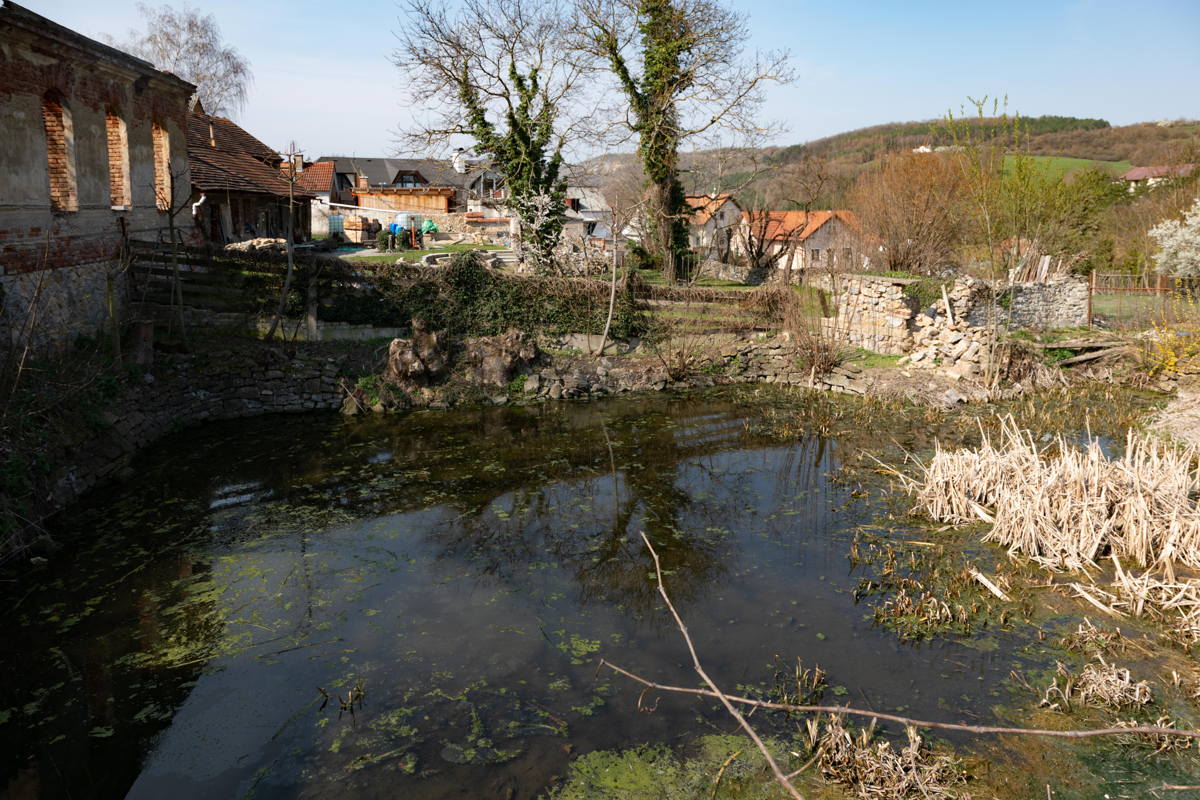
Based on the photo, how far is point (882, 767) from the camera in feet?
18.2

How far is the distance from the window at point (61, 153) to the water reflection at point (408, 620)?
211 inches

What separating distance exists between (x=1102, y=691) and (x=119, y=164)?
66.2ft

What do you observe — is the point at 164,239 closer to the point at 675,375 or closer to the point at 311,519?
the point at 311,519

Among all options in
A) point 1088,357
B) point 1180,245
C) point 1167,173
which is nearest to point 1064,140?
point 1167,173

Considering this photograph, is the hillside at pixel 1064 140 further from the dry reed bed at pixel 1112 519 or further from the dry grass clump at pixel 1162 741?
the dry grass clump at pixel 1162 741

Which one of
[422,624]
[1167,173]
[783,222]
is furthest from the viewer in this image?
[1167,173]

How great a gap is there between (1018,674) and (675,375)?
1335 centimetres

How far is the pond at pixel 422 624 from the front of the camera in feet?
20.5

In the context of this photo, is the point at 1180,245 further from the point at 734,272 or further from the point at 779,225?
the point at 734,272

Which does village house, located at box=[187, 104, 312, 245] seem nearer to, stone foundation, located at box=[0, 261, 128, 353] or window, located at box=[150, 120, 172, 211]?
window, located at box=[150, 120, 172, 211]

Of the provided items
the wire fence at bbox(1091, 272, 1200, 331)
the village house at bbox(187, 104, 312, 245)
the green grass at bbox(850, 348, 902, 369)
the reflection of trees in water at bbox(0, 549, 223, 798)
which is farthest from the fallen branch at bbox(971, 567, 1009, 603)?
the village house at bbox(187, 104, 312, 245)

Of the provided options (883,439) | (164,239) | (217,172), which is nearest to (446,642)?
(883,439)

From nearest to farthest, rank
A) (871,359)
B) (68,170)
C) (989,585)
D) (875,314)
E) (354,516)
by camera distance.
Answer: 1. (989,585)
2. (354,516)
3. (68,170)
4. (871,359)
5. (875,314)

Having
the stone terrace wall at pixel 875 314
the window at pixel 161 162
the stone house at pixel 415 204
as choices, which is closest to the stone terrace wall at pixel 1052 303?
the stone terrace wall at pixel 875 314
